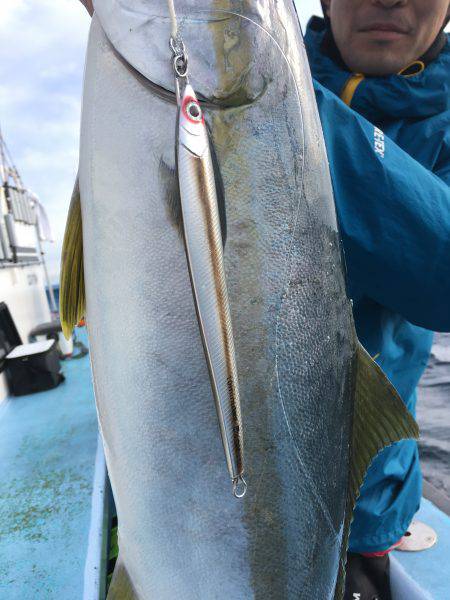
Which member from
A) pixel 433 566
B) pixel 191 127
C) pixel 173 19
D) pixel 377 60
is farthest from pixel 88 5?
pixel 433 566

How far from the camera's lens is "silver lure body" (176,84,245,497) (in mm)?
687

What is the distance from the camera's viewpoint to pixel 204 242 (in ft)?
2.29

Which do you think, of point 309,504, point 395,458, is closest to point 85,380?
point 395,458

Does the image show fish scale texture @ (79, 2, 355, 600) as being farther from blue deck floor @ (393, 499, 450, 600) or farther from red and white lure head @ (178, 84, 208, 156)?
blue deck floor @ (393, 499, 450, 600)

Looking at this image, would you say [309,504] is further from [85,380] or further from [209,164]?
[85,380]

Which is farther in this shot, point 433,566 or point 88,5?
point 433,566

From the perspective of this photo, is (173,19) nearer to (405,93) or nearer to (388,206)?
(388,206)

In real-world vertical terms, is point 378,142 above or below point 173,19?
below

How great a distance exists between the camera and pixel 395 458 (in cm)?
170

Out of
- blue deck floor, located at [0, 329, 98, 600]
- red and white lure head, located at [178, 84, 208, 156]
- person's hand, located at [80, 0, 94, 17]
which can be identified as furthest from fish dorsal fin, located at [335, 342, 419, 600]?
blue deck floor, located at [0, 329, 98, 600]

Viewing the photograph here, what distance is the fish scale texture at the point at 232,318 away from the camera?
0.81 m

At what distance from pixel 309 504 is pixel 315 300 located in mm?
412

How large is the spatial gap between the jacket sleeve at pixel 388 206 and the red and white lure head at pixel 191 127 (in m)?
0.49

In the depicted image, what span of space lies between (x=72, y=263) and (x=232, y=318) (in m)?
0.32
